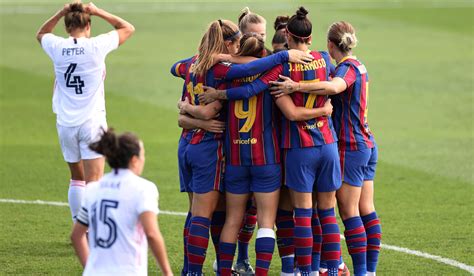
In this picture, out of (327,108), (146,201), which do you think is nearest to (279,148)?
(327,108)

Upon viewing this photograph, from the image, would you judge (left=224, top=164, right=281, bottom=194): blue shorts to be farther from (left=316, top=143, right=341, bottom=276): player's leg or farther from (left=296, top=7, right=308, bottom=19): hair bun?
(left=296, top=7, right=308, bottom=19): hair bun

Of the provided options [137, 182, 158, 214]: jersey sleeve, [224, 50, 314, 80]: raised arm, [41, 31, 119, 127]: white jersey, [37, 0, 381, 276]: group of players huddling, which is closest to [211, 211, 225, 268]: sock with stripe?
[37, 0, 381, 276]: group of players huddling

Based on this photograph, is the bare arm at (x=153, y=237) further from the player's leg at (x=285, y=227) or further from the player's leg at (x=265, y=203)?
the player's leg at (x=285, y=227)

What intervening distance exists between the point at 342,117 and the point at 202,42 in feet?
4.49

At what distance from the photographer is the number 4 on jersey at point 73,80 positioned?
31.4ft

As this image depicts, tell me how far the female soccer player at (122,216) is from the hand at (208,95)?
1975 mm

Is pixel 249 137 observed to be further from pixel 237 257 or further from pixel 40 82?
pixel 40 82

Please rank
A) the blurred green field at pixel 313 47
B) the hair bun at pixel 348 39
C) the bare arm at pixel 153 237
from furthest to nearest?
the blurred green field at pixel 313 47 < the hair bun at pixel 348 39 < the bare arm at pixel 153 237

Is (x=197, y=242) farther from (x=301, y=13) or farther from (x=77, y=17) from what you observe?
(x=77, y=17)

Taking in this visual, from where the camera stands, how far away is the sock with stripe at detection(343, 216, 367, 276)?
8.83 meters

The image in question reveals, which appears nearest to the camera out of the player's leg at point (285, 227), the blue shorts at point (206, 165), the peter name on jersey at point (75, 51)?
the blue shorts at point (206, 165)

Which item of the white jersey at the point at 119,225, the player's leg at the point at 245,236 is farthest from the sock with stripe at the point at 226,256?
the white jersey at the point at 119,225

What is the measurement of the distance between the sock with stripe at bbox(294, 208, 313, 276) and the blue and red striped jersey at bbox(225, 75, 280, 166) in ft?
1.59

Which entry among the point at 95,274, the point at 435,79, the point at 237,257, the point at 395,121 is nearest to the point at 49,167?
the point at 237,257
